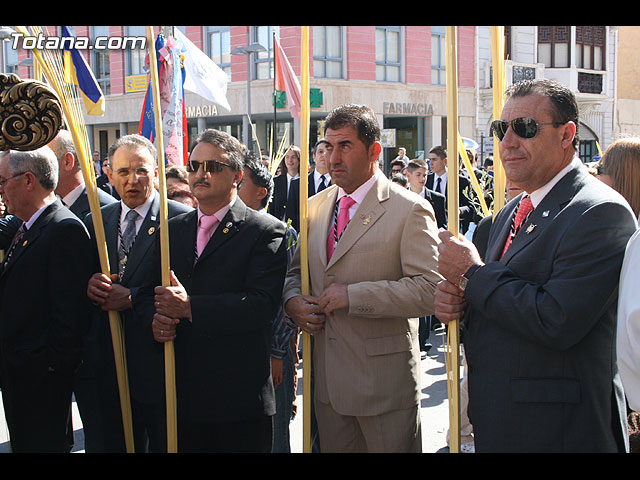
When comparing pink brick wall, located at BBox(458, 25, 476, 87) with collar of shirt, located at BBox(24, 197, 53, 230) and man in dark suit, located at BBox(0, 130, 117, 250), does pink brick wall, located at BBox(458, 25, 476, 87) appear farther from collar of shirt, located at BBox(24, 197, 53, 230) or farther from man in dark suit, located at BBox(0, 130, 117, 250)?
collar of shirt, located at BBox(24, 197, 53, 230)

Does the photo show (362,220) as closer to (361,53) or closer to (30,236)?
(30,236)

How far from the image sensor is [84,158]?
7.73 feet

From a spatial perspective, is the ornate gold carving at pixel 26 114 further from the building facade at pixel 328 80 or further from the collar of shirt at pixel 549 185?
the building facade at pixel 328 80

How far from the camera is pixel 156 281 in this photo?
259 centimetres

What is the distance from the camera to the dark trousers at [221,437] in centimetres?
248

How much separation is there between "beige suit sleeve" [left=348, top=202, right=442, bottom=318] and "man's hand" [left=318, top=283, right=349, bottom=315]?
0.02 metres

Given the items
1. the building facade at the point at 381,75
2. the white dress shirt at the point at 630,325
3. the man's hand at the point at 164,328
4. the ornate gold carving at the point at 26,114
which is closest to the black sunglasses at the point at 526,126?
the white dress shirt at the point at 630,325

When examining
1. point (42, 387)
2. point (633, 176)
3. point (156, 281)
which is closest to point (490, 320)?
point (633, 176)

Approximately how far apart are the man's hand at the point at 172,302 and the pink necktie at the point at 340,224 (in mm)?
604

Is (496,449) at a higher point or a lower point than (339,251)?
lower

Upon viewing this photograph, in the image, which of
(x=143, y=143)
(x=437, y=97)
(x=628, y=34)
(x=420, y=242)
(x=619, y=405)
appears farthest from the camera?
(x=628, y=34)

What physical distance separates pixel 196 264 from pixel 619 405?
1.54 meters

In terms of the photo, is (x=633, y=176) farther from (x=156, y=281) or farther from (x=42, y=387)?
(x=42, y=387)

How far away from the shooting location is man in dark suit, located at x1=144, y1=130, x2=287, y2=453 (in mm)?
2414
